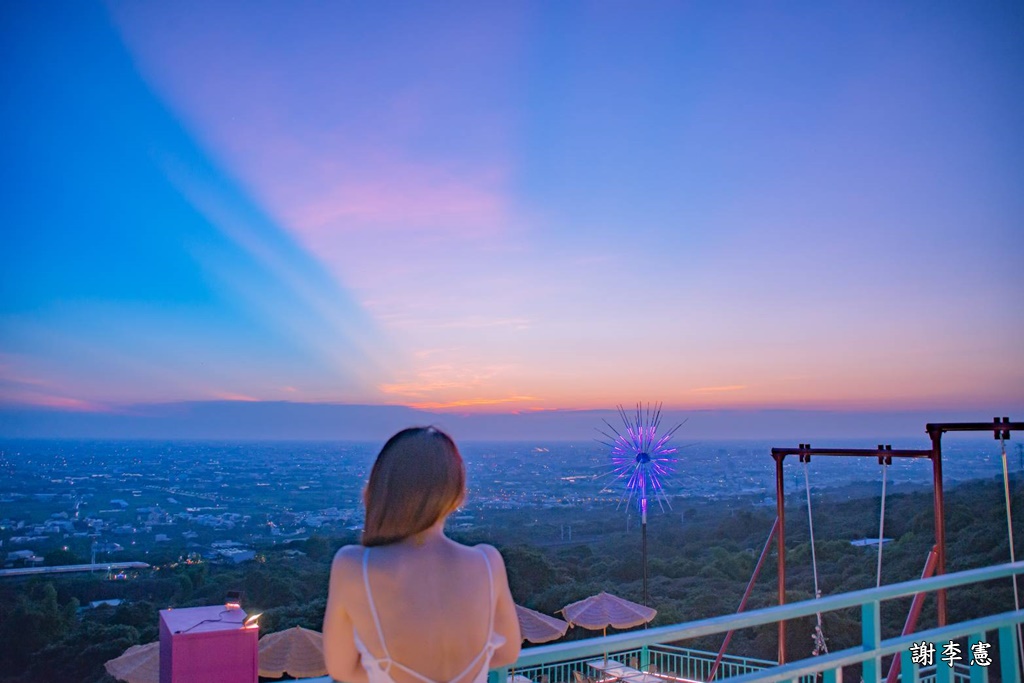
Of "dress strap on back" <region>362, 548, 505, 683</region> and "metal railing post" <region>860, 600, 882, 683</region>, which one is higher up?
"dress strap on back" <region>362, 548, 505, 683</region>

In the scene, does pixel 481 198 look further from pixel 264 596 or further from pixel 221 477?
pixel 221 477

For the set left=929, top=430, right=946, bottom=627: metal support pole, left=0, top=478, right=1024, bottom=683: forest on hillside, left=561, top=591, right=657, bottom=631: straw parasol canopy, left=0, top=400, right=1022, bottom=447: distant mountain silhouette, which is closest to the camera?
left=929, top=430, right=946, bottom=627: metal support pole

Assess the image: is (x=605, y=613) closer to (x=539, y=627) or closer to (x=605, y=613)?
(x=605, y=613)

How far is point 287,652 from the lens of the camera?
41.1 feet

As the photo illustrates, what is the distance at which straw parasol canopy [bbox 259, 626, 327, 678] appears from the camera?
41.1ft

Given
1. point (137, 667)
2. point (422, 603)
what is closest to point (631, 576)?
point (137, 667)

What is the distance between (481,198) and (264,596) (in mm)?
11389

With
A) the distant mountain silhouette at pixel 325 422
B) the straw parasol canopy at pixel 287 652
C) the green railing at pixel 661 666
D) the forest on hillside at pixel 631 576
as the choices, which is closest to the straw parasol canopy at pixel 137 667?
the straw parasol canopy at pixel 287 652

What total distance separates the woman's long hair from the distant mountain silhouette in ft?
54.2

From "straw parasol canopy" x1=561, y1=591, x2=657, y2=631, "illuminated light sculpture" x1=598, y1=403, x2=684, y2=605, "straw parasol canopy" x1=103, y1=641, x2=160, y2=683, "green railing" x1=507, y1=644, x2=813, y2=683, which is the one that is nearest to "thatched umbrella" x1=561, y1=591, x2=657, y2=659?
"straw parasol canopy" x1=561, y1=591, x2=657, y2=631

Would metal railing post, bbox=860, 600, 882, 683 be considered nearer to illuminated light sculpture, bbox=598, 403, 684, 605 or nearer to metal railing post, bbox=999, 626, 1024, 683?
metal railing post, bbox=999, 626, 1024, 683

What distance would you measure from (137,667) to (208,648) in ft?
37.2

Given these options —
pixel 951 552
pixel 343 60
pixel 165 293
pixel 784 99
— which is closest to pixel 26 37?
pixel 343 60

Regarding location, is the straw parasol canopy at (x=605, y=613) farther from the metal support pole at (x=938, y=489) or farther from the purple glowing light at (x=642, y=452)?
the metal support pole at (x=938, y=489)
